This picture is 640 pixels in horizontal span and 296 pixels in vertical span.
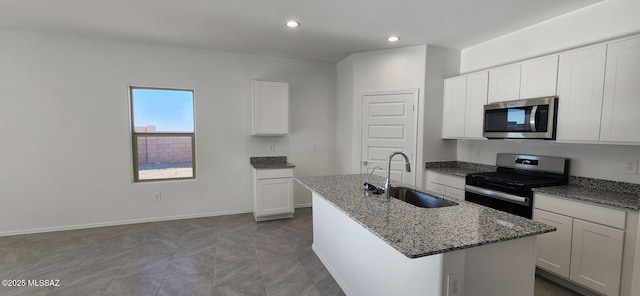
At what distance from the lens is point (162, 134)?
3938mm

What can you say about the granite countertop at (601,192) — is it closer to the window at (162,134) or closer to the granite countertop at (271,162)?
the granite countertop at (271,162)

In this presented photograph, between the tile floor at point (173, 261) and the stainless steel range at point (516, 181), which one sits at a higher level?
the stainless steel range at point (516, 181)

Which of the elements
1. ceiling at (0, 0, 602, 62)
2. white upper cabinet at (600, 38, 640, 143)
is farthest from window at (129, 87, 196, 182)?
white upper cabinet at (600, 38, 640, 143)

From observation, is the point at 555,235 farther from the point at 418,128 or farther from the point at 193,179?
the point at 193,179

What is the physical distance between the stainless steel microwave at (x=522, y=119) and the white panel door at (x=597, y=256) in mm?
879

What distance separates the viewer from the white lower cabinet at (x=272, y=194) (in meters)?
3.90

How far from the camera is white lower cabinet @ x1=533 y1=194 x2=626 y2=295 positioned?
2.03m

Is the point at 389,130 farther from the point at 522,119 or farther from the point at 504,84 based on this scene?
the point at 522,119

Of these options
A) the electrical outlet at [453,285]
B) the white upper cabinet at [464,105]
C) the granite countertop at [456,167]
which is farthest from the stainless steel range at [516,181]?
the electrical outlet at [453,285]

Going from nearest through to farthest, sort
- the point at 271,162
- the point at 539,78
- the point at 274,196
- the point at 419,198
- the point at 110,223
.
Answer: the point at 419,198 < the point at 539,78 < the point at 110,223 < the point at 274,196 < the point at 271,162

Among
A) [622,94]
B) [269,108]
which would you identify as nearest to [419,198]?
[622,94]

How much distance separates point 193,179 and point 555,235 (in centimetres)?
430

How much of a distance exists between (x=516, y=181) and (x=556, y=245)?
2.02 ft

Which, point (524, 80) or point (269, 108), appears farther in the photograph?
point (269, 108)
